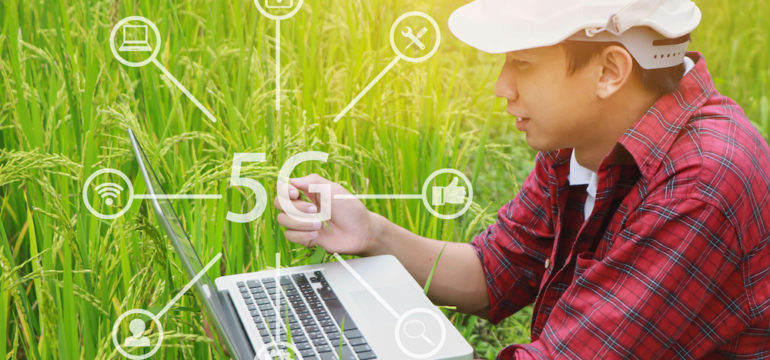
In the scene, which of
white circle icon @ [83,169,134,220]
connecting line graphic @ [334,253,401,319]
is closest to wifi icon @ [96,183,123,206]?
white circle icon @ [83,169,134,220]

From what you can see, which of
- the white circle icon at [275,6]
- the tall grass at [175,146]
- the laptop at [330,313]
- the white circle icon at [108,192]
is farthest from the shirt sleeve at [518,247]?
the white circle icon at [275,6]

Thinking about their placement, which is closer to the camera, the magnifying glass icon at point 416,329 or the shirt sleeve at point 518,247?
the magnifying glass icon at point 416,329

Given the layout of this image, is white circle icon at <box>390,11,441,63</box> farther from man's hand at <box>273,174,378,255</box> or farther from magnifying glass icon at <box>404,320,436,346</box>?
magnifying glass icon at <box>404,320,436,346</box>

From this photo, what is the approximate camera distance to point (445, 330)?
1.36m

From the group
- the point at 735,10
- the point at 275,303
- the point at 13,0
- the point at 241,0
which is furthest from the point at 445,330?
the point at 735,10

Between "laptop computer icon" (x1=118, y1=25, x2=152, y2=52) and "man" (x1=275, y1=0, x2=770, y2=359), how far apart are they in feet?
3.29

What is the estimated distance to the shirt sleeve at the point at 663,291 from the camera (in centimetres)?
129

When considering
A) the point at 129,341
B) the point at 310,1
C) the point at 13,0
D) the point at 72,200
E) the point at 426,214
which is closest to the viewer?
the point at 129,341

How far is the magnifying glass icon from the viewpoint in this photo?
1.35 m

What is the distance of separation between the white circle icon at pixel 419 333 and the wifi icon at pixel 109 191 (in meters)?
0.61

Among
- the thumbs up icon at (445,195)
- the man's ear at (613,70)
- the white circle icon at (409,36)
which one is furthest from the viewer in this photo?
the white circle icon at (409,36)

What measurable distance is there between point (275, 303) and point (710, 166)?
0.71 m

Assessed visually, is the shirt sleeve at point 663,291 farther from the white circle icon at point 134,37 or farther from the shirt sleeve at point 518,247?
the white circle icon at point 134,37

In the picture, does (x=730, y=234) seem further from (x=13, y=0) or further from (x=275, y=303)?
(x=13, y=0)
